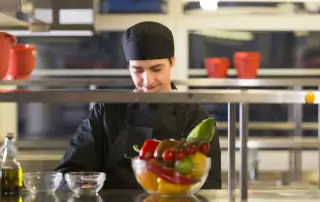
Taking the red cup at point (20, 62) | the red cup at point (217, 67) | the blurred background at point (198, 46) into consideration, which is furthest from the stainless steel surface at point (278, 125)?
the red cup at point (20, 62)

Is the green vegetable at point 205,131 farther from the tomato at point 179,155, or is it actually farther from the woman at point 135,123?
the woman at point 135,123

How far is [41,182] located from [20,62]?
0.98 m

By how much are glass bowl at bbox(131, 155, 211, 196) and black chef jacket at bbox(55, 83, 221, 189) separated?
1.29 ft

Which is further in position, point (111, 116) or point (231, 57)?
point (231, 57)

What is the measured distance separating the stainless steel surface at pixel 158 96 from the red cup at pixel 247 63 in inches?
60.7

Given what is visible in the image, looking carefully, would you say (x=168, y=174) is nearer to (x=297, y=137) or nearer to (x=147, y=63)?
(x=147, y=63)

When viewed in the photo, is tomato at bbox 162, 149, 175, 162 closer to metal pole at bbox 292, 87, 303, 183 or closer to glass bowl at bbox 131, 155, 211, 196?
glass bowl at bbox 131, 155, 211, 196

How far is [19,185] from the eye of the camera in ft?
5.33

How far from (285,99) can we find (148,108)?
789 mm

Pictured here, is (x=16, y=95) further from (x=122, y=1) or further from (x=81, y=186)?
(x=122, y=1)

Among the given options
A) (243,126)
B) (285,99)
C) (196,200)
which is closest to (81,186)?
(196,200)

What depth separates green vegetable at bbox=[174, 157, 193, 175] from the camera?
1.40 metres

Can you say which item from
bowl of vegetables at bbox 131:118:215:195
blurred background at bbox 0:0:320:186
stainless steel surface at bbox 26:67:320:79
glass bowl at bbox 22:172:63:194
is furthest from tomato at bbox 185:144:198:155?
stainless steel surface at bbox 26:67:320:79

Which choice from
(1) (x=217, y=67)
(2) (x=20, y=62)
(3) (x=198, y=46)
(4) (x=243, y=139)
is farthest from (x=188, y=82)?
(4) (x=243, y=139)
